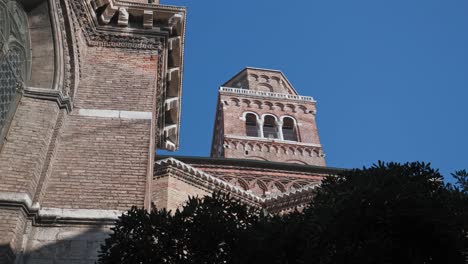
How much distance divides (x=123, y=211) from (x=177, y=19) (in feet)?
13.2

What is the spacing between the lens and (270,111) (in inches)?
1315

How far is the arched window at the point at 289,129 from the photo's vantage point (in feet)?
106

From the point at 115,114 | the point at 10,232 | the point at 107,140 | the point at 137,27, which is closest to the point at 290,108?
the point at 137,27

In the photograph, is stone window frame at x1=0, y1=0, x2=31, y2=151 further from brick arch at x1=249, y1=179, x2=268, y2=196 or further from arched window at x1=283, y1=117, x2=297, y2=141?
arched window at x1=283, y1=117, x2=297, y2=141

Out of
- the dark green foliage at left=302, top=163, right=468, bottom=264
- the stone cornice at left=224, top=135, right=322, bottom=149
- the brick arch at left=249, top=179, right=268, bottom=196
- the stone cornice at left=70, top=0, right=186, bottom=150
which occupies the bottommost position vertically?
the dark green foliage at left=302, top=163, right=468, bottom=264

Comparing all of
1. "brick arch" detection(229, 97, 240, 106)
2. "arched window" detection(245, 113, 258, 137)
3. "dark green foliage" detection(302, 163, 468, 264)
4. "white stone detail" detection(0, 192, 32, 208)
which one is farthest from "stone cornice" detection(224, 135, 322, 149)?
"dark green foliage" detection(302, 163, 468, 264)

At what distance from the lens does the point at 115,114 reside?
6484mm

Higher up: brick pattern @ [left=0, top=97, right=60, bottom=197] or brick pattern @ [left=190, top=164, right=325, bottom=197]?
brick pattern @ [left=190, top=164, right=325, bottom=197]

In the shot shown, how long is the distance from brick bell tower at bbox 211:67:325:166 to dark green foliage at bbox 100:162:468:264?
24.7 metres

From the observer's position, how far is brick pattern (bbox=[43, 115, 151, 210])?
213 inches

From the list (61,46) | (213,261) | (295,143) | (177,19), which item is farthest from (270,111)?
(213,261)

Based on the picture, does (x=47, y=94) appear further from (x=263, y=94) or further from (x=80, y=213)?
(x=263, y=94)

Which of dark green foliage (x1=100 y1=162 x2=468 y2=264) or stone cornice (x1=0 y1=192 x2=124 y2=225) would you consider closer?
dark green foliage (x1=100 y1=162 x2=468 y2=264)

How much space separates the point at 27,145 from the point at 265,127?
27.9 metres
